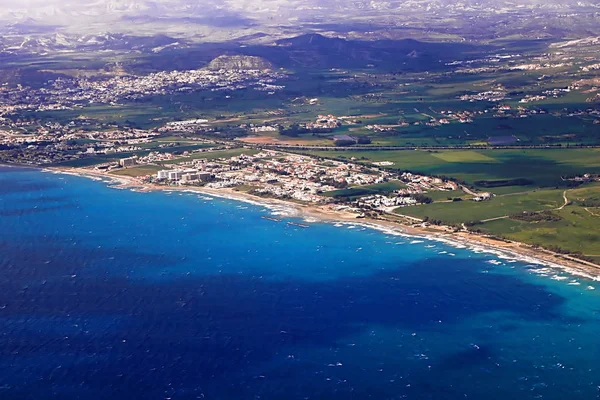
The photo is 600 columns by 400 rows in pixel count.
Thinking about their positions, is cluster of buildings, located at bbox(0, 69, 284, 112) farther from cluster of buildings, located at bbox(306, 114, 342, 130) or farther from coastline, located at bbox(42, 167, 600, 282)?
coastline, located at bbox(42, 167, 600, 282)

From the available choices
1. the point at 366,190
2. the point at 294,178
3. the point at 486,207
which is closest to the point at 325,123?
the point at 294,178

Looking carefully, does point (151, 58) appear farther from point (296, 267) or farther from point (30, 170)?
point (296, 267)

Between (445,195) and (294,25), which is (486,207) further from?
(294,25)

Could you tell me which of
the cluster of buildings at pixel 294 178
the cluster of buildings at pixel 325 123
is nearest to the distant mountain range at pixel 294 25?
the cluster of buildings at pixel 325 123

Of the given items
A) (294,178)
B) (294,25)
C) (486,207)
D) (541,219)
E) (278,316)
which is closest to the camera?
(278,316)

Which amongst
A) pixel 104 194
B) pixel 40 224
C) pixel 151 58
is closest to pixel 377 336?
pixel 40 224

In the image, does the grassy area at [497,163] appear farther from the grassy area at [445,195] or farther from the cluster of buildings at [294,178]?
the cluster of buildings at [294,178]
